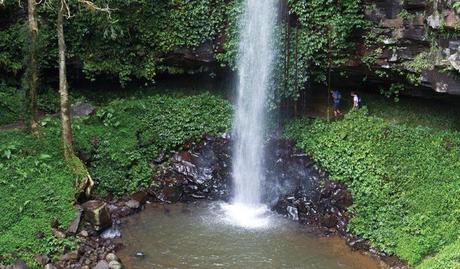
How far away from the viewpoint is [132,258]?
47.1 ft

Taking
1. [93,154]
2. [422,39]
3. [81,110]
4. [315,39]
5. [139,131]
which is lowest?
[93,154]

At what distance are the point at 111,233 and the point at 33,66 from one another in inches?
222

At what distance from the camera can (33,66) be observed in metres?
15.7

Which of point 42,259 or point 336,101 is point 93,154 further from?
point 336,101

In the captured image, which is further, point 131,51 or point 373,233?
point 131,51

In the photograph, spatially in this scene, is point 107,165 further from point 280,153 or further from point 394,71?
point 394,71

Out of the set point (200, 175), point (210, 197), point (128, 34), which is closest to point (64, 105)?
point (128, 34)

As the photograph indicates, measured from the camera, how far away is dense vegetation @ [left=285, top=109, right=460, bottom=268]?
1434 cm

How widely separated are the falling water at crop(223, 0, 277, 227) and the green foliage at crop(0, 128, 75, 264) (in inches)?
231

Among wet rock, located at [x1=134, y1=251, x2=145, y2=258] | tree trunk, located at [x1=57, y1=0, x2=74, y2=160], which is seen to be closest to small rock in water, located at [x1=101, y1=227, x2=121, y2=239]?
wet rock, located at [x1=134, y1=251, x2=145, y2=258]

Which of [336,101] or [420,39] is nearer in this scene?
[420,39]

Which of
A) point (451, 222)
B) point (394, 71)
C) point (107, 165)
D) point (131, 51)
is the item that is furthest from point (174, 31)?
point (451, 222)

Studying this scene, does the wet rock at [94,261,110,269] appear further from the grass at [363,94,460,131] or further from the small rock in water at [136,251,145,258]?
the grass at [363,94,460,131]

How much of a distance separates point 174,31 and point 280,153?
6.22 m
